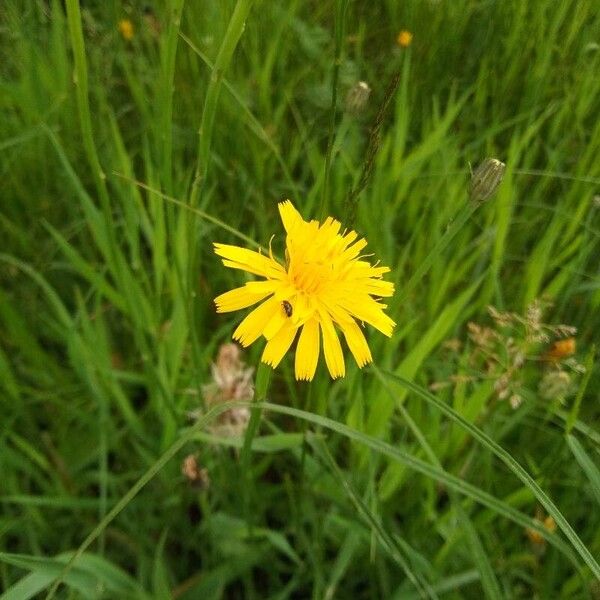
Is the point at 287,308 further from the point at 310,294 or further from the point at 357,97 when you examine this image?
the point at 357,97

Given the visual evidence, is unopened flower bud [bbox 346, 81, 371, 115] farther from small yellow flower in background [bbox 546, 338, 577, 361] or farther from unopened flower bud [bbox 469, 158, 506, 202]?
small yellow flower in background [bbox 546, 338, 577, 361]

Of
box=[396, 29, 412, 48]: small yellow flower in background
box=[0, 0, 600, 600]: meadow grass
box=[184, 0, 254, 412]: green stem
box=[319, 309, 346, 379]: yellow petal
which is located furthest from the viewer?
box=[396, 29, 412, 48]: small yellow flower in background

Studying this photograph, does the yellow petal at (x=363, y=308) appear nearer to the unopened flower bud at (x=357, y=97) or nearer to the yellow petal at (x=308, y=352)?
the yellow petal at (x=308, y=352)

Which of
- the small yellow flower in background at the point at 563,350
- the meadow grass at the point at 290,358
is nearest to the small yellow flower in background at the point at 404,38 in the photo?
the meadow grass at the point at 290,358

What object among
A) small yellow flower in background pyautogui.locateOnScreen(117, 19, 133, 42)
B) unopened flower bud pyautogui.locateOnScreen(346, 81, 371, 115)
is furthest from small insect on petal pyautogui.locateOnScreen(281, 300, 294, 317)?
small yellow flower in background pyautogui.locateOnScreen(117, 19, 133, 42)

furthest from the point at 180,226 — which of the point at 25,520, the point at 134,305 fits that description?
the point at 25,520

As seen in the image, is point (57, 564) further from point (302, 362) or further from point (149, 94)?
point (149, 94)

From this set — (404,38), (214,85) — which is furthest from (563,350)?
(404,38)
